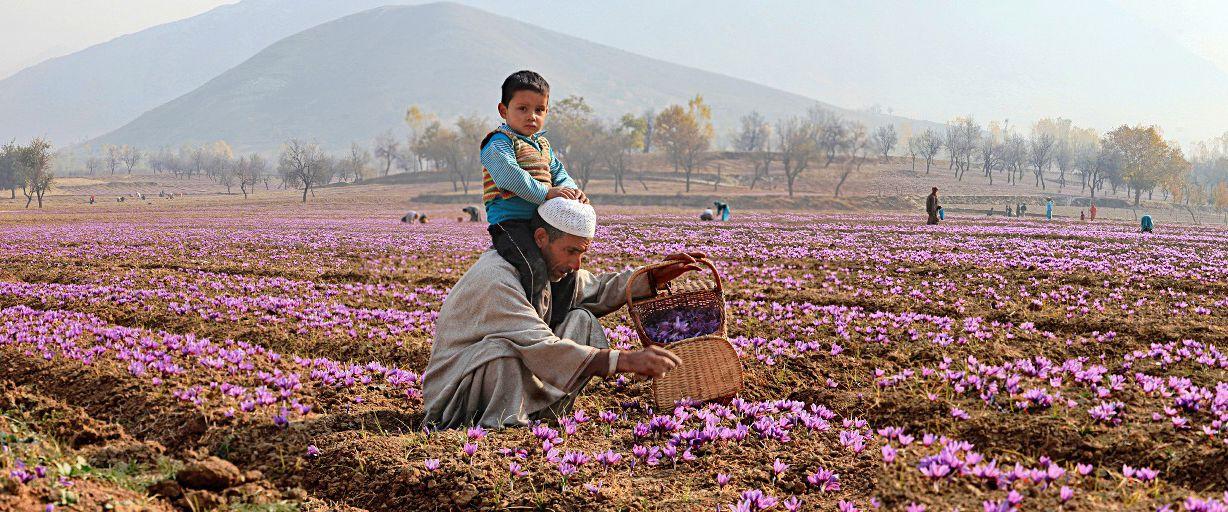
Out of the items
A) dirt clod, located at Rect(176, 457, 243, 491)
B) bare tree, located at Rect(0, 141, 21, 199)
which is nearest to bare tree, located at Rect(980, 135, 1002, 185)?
dirt clod, located at Rect(176, 457, 243, 491)

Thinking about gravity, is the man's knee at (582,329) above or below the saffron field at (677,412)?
above

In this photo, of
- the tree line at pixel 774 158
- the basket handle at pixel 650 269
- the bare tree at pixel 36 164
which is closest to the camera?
the basket handle at pixel 650 269

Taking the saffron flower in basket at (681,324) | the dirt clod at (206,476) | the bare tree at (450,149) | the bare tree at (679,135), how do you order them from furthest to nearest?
1. the bare tree at (679,135)
2. the bare tree at (450,149)
3. the saffron flower in basket at (681,324)
4. the dirt clod at (206,476)

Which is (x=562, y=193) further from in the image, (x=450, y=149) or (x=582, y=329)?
(x=450, y=149)

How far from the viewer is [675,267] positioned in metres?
6.07

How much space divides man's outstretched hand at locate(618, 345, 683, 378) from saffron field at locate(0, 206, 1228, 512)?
1.88 feet

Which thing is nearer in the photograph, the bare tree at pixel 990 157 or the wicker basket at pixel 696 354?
the wicker basket at pixel 696 354

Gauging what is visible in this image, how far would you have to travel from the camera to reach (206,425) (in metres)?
5.91

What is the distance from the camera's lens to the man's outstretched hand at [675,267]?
584cm

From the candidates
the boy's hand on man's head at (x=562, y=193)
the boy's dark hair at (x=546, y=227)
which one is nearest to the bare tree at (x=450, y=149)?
the boy's dark hair at (x=546, y=227)

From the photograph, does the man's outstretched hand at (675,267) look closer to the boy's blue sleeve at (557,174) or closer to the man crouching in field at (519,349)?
the man crouching in field at (519,349)

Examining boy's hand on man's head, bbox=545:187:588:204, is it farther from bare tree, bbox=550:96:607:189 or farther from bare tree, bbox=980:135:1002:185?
bare tree, bbox=980:135:1002:185

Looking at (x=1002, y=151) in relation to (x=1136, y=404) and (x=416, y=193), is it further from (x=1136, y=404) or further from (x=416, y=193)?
(x=1136, y=404)

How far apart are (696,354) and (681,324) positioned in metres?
0.34
